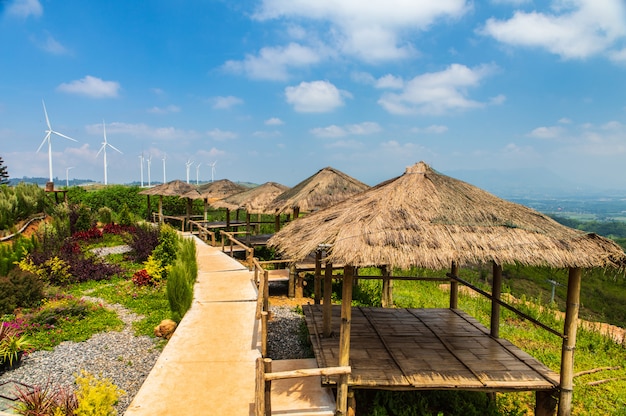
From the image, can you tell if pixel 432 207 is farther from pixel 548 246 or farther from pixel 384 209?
pixel 548 246

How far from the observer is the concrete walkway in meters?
4.71

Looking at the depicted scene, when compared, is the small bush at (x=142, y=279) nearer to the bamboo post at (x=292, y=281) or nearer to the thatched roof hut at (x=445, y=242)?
the bamboo post at (x=292, y=281)

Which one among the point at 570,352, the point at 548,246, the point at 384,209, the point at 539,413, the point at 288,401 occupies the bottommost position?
the point at 539,413

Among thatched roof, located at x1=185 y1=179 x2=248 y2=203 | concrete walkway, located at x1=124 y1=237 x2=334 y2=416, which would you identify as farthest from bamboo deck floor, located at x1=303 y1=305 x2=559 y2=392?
thatched roof, located at x1=185 y1=179 x2=248 y2=203

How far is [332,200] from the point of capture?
43.4 feet

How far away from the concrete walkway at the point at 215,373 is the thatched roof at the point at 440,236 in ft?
6.05

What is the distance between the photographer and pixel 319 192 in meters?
13.3

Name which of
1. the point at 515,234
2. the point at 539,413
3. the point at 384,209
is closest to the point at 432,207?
the point at 384,209

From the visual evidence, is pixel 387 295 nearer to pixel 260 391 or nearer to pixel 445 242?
pixel 445 242

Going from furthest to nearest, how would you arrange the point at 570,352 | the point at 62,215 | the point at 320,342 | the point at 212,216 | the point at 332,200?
the point at 212,216 < the point at 62,215 < the point at 332,200 < the point at 320,342 < the point at 570,352

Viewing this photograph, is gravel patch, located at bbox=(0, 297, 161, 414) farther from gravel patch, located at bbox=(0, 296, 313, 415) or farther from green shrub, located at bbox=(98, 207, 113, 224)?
green shrub, located at bbox=(98, 207, 113, 224)

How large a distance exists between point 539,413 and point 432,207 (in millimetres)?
3394

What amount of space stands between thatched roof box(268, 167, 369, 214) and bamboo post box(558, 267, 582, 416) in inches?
298

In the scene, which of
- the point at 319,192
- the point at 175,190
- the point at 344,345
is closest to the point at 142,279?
the point at 319,192
